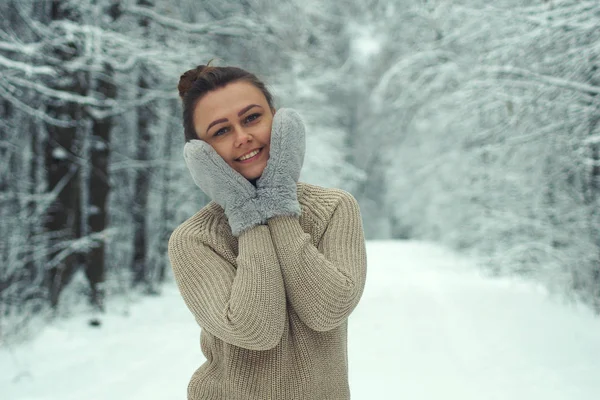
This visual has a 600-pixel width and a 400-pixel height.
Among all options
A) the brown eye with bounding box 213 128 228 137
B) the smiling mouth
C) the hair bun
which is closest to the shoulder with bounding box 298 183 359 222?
the smiling mouth

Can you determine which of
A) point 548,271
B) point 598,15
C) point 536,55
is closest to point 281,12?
point 536,55

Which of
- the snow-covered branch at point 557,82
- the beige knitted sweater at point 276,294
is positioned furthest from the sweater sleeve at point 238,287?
the snow-covered branch at point 557,82

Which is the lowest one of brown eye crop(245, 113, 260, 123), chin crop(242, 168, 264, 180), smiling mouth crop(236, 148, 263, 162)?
chin crop(242, 168, 264, 180)

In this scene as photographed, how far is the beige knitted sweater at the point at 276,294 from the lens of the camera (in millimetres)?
1332

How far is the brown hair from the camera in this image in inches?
60.1

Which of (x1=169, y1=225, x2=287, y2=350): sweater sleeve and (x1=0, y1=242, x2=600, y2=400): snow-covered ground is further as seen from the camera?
(x1=0, y1=242, x2=600, y2=400): snow-covered ground

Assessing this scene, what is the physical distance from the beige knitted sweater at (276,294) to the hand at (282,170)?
0.15 ft

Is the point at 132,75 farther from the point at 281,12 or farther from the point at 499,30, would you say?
the point at 499,30

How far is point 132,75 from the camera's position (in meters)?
6.88

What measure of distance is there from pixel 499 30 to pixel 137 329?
5.35 meters

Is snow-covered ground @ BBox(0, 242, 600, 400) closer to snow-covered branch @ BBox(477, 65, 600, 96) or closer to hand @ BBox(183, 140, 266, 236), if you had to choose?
snow-covered branch @ BBox(477, 65, 600, 96)

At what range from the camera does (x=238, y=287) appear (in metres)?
1.33

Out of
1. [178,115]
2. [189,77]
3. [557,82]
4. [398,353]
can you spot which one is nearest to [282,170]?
[189,77]

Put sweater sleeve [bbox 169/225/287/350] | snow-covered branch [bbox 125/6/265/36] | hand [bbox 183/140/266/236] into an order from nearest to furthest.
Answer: sweater sleeve [bbox 169/225/287/350], hand [bbox 183/140/266/236], snow-covered branch [bbox 125/6/265/36]
